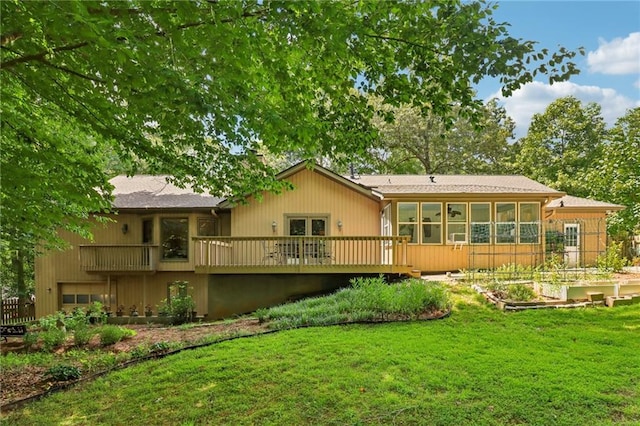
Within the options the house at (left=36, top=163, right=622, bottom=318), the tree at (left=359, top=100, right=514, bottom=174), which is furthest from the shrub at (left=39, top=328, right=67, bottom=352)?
the tree at (left=359, top=100, right=514, bottom=174)

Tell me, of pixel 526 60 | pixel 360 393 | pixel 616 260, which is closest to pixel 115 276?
pixel 360 393

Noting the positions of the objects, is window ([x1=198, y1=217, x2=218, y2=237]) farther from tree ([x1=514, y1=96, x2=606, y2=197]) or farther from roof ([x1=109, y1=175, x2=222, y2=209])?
tree ([x1=514, y1=96, x2=606, y2=197])

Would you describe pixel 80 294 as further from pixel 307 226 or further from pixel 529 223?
pixel 529 223

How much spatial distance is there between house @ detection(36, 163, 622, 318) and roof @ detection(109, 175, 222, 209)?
70 millimetres

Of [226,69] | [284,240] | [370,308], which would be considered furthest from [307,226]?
[226,69]

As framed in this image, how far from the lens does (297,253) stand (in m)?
12.1

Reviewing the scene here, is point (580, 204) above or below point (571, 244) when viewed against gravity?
above

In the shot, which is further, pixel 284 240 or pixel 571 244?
pixel 571 244

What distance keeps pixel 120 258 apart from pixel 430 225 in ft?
35.3

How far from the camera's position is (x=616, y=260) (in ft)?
40.8

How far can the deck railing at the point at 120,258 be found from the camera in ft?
42.9

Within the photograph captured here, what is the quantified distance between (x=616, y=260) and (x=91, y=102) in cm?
1493

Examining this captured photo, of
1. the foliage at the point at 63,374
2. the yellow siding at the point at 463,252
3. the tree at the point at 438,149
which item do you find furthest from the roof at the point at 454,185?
the tree at the point at 438,149

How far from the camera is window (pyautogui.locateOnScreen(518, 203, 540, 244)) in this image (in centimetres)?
1295
